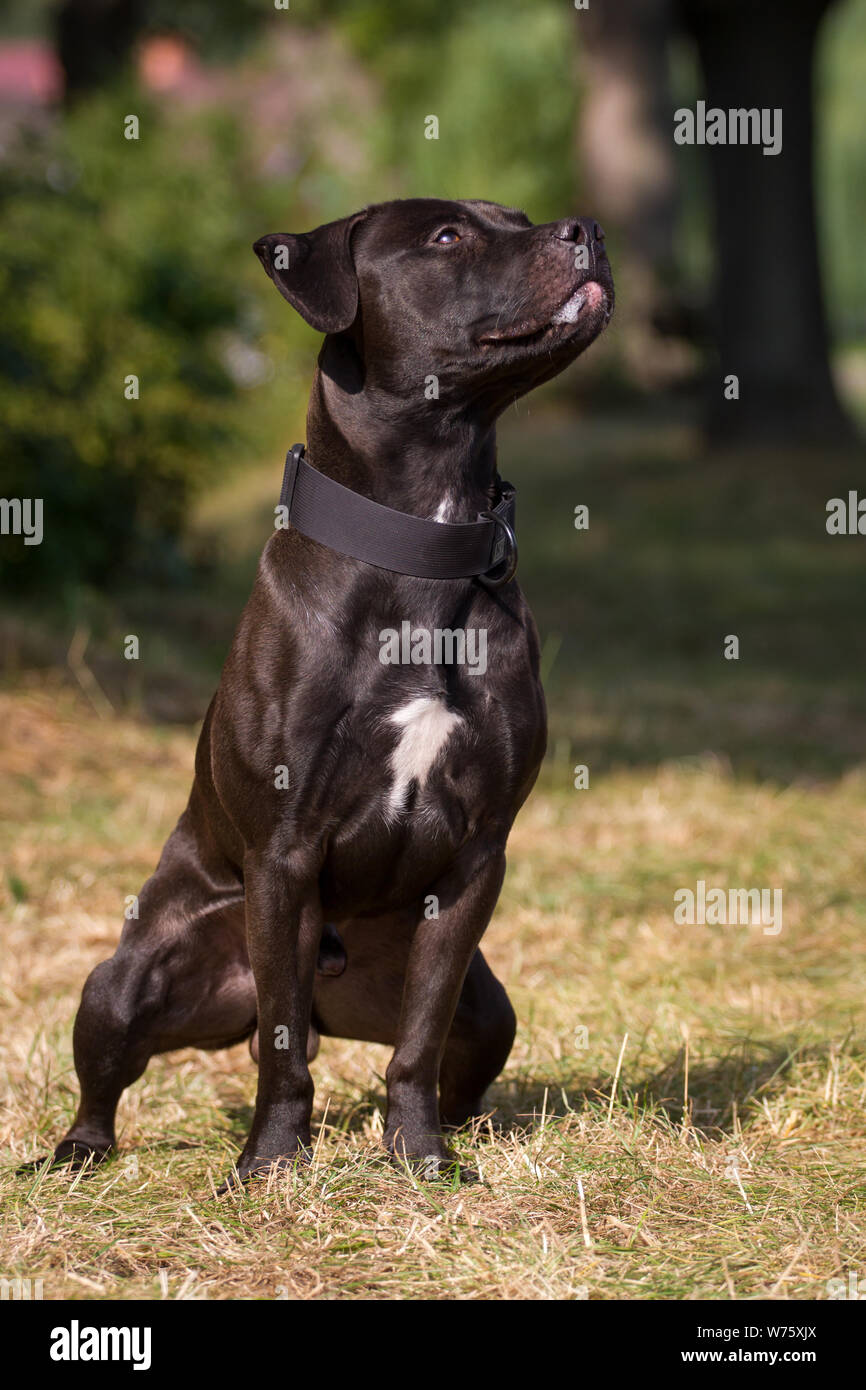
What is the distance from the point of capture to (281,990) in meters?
3.00

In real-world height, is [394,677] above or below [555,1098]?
above

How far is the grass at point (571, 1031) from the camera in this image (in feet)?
8.96

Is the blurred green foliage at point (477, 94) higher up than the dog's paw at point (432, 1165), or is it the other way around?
the blurred green foliage at point (477, 94)

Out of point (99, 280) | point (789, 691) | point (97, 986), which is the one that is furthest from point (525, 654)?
point (99, 280)

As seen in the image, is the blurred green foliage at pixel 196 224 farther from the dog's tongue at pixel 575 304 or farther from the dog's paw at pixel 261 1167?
the dog's paw at pixel 261 1167

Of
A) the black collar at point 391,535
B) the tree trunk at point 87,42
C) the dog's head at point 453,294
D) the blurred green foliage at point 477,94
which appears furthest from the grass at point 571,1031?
the blurred green foliage at point 477,94

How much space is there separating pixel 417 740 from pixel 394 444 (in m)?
0.57

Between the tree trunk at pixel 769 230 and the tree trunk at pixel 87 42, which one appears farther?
the tree trunk at pixel 87 42

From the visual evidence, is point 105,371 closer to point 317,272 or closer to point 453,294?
point 317,272

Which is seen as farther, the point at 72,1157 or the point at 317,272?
the point at 72,1157

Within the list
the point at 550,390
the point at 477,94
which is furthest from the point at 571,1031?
the point at 477,94

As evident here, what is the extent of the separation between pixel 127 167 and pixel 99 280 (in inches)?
136

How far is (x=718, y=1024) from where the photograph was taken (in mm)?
4160
